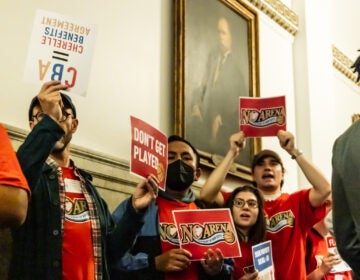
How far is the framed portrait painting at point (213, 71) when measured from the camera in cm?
406

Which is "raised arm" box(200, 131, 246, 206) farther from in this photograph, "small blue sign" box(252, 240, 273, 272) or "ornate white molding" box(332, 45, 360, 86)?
"ornate white molding" box(332, 45, 360, 86)

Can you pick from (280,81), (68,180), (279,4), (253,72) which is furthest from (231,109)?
(68,180)

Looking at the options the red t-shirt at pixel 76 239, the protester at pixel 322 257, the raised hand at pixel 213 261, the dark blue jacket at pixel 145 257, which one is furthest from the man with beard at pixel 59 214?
the protester at pixel 322 257

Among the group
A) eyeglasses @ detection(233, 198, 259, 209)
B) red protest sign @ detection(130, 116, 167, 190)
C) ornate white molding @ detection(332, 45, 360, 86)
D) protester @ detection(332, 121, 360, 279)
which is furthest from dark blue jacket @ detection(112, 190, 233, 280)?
ornate white molding @ detection(332, 45, 360, 86)

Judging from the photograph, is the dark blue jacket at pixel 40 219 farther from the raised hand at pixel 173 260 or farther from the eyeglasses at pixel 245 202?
the eyeglasses at pixel 245 202

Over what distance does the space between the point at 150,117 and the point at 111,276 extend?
1.29 metres

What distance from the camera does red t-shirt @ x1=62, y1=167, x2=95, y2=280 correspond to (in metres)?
2.22

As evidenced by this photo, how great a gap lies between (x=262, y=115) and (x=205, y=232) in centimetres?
98

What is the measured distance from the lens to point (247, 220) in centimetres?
Answer: 319

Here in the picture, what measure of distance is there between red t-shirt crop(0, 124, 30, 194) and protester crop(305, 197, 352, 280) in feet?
7.46

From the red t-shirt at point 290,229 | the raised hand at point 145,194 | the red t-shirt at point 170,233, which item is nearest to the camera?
the raised hand at point 145,194

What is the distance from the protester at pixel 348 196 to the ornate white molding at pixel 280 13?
376 cm

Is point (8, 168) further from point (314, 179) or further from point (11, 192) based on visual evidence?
point (314, 179)

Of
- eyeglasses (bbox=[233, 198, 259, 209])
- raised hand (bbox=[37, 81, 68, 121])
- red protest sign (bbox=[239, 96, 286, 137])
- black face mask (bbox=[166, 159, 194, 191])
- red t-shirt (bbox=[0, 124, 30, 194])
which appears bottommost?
red t-shirt (bbox=[0, 124, 30, 194])
